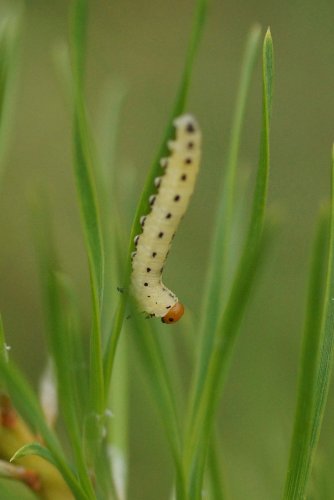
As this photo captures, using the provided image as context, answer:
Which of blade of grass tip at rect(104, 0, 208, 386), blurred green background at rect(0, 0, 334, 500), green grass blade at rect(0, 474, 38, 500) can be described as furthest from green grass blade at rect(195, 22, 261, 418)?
blurred green background at rect(0, 0, 334, 500)

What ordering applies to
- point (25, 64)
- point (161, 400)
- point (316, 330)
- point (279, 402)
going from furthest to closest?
1. point (25, 64)
2. point (279, 402)
3. point (161, 400)
4. point (316, 330)

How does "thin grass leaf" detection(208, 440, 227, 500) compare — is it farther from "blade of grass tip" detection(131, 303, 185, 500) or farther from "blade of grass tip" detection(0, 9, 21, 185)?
"blade of grass tip" detection(0, 9, 21, 185)

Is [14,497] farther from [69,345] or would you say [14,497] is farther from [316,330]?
[316,330]

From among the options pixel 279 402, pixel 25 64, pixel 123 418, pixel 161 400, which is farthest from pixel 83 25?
pixel 25 64

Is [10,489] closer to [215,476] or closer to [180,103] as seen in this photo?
[215,476]

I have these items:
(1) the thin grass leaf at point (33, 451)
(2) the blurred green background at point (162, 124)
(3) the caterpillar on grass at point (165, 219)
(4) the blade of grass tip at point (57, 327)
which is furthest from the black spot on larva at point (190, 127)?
(2) the blurred green background at point (162, 124)

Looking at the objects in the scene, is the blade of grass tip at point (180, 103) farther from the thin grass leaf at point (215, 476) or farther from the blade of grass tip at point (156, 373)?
the thin grass leaf at point (215, 476)

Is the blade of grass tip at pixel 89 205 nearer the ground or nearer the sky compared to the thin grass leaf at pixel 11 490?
nearer the sky
